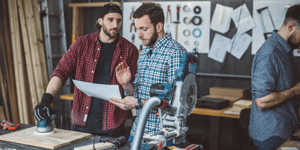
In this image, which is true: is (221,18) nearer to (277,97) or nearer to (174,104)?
(277,97)

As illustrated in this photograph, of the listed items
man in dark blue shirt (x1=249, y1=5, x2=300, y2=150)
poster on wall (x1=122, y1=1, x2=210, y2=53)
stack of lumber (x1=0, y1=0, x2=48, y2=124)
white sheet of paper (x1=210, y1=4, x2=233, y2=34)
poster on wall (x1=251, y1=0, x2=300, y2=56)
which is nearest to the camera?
man in dark blue shirt (x1=249, y1=5, x2=300, y2=150)

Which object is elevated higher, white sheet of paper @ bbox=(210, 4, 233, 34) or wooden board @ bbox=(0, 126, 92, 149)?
white sheet of paper @ bbox=(210, 4, 233, 34)

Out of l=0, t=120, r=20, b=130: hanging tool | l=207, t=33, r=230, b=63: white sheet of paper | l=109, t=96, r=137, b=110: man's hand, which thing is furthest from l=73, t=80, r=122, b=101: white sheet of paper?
l=207, t=33, r=230, b=63: white sheet of paper

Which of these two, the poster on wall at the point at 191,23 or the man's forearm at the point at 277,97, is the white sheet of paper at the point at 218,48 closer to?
the poster on wall at the point at 191,23

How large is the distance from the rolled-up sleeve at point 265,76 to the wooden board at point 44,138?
1205mm

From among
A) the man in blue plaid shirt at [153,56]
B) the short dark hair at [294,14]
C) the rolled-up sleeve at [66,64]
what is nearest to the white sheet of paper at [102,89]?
the man in blue plaid shirt at [153,56]

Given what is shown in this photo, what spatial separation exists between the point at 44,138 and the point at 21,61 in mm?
2301

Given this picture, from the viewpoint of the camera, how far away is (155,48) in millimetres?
1898

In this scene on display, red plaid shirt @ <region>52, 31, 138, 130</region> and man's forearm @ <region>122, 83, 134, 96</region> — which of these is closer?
man's forearm @ <region>122, 83, 134, 96</region>

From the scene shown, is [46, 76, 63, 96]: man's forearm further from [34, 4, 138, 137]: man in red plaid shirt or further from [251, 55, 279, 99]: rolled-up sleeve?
[251, 55, 279, 99]: rolled-up sleeve

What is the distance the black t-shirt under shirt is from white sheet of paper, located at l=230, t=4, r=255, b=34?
2296mm

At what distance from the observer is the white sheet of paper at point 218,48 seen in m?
4.12

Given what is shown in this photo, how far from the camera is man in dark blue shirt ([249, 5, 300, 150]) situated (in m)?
1.92

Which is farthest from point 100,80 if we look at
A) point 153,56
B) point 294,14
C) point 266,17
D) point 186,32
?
point 266,17
